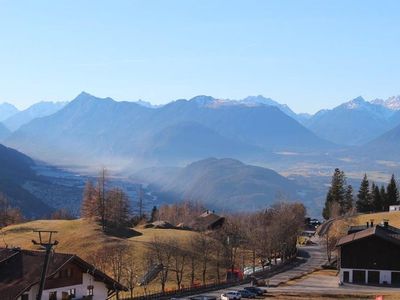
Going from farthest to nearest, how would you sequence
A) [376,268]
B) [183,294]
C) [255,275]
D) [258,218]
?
1. [258,218]
2. [255,275]
3. [376,268]
4. [183,294]

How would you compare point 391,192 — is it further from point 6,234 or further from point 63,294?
point 63,294

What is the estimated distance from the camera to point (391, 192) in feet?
571

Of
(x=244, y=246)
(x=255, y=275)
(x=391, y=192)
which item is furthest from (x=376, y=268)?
(x=391, y=192)

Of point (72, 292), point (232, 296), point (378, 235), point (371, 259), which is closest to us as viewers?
point (72, 292)

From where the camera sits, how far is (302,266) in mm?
110812

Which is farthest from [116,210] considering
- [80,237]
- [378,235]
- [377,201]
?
[378,235]

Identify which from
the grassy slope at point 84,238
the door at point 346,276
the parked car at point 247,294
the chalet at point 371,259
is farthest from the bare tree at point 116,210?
the parked car at point 247,294

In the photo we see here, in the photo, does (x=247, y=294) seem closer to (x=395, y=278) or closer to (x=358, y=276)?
(x=358, y=276)

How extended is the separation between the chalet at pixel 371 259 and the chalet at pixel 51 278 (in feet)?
144

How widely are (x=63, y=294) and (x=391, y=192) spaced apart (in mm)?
140248

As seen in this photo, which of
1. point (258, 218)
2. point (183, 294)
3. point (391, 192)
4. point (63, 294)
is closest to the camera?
point (63, 294)

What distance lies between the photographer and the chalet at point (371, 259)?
281ft

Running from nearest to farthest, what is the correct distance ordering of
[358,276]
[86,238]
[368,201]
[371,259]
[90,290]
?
[90,290]
[371,259]
[358,276]
[86,238]
[368,201]

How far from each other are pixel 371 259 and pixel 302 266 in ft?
83.7
